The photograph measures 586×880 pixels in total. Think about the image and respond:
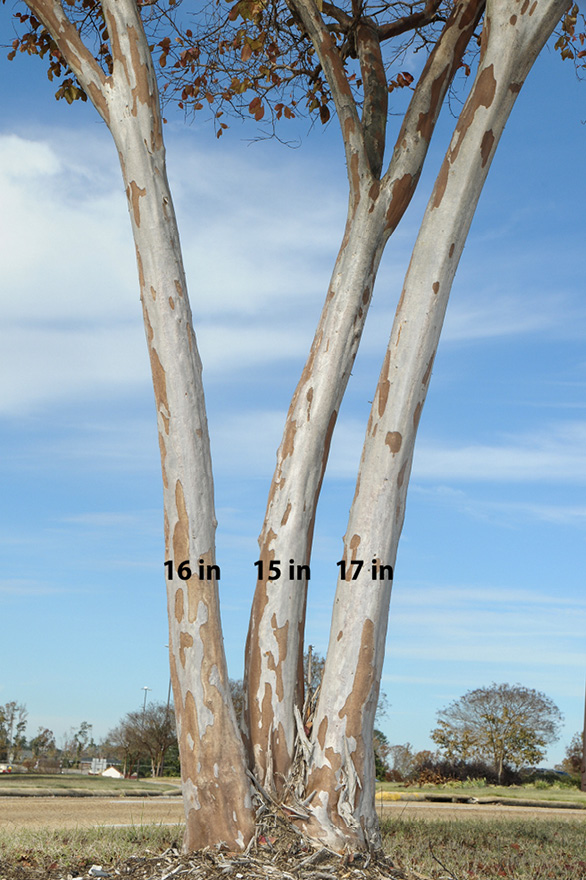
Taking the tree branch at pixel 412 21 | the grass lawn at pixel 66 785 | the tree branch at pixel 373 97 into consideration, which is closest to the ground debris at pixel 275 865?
the tree branch at pixel 373 97

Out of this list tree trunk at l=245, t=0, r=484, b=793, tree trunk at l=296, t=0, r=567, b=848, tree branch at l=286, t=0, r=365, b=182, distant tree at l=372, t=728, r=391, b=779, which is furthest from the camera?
distant tree at l=372, t=728, r=391, b=779

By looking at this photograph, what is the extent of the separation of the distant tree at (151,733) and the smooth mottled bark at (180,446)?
866 inches

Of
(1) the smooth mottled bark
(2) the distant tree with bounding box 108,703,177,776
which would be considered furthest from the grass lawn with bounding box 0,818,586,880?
(2) the distant tree with bounding box 108,703,177,776

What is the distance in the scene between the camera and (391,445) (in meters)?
4.46

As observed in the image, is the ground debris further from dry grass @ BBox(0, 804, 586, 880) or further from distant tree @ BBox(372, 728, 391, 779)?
distant tree @ BBox(372, 728, 391, 779)

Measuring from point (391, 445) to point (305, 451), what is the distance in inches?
22.4

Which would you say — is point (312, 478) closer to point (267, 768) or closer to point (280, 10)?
point (267, 768)

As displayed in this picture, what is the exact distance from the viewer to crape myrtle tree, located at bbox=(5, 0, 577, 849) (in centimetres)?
425

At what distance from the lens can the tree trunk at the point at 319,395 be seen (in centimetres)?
445

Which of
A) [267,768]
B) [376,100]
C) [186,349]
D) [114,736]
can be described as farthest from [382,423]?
[114,736]

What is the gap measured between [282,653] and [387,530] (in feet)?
3.06

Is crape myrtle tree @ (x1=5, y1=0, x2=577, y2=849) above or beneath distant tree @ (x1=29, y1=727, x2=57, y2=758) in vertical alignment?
above

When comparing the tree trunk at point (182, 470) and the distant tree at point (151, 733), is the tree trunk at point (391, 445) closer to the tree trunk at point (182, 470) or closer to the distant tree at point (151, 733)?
the tree trunk at point (182, 470)

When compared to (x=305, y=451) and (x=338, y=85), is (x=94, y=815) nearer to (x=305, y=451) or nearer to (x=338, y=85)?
(x=305, y=451)
